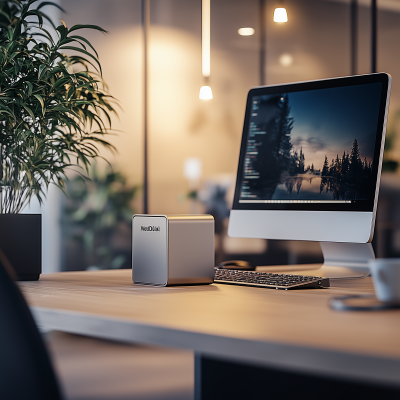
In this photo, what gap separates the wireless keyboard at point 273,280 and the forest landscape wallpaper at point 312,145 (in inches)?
13.4

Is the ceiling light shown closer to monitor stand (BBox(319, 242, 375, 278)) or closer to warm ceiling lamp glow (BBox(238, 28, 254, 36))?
warm ceiling lamp glow (BBox(238, 28, 254, 36))

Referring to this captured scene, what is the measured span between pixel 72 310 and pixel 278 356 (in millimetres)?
435

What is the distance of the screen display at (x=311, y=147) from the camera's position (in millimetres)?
1599

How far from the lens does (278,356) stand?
698 mm

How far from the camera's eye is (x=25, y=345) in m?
0.64

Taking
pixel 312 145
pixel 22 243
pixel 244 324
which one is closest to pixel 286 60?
pixel 312 145

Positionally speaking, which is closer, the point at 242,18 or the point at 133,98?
the point at 133,98

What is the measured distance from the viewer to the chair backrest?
64cm

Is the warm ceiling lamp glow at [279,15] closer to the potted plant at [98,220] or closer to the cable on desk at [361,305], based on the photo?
the cable on desk at [361,305]

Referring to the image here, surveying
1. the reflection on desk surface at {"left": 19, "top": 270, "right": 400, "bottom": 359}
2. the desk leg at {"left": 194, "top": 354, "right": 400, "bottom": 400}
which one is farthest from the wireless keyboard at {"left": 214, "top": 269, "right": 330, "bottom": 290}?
the desk leg at {"left": 194, "top": 354, "right": 400, "bottom": 400}

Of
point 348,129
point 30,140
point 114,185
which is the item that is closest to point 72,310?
point 30,140

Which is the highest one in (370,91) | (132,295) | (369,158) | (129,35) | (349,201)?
(129,35)

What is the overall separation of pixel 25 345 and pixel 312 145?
4.12ft

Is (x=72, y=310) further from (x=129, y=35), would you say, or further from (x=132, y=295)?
(x=129, y=35)
